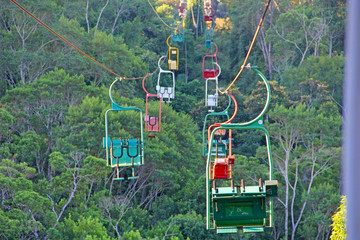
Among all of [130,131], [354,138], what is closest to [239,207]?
[354,138]

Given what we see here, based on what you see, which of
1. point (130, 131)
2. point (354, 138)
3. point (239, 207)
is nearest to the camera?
point (354, 138)

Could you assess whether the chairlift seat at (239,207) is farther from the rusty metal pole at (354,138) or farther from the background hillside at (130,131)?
the background hillside at (130,131)

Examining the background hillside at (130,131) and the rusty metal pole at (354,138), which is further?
the background hillside at (130,131)

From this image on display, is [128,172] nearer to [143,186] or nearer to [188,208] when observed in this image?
[143,186]

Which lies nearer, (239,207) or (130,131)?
(239,207)

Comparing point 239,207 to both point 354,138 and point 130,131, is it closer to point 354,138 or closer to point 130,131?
point 354,138

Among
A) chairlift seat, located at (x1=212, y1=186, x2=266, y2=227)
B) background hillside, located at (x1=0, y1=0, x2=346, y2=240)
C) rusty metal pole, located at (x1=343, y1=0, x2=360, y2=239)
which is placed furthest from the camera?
background hillside, located at (x1=0, y1=0, x2=346, y2=240)

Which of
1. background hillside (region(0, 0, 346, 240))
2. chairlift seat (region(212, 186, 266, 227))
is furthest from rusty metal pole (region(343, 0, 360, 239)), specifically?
background hillside (region(0, 0, 346, 240))

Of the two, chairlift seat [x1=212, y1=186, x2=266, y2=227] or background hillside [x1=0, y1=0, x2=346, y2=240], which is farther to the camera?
background hillside [x1=0, y1=0, x2=346, y2=240]

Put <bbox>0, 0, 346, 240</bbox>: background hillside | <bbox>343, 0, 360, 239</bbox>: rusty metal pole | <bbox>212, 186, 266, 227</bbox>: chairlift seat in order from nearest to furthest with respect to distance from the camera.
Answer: <bbox>343, 0, 360, 239</bbox>: rusty metal pole, <bbox>212, 186, 266, 227</bbox>: chairlift seat, <bbox>0, 0, 346, 240</bbox>: background hillside

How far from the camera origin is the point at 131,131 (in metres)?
20.9

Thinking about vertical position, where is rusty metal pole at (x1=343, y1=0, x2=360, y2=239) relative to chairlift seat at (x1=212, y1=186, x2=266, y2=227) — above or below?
above

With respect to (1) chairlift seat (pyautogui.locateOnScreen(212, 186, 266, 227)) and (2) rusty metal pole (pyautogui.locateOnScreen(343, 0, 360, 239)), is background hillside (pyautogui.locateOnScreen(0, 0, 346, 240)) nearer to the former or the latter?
(1) chairlift seat (pyautogui.locateOnScreen(212, 186, 266, 227))

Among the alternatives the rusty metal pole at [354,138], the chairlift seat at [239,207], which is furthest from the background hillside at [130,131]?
the rusty metal pole at [354,138]
